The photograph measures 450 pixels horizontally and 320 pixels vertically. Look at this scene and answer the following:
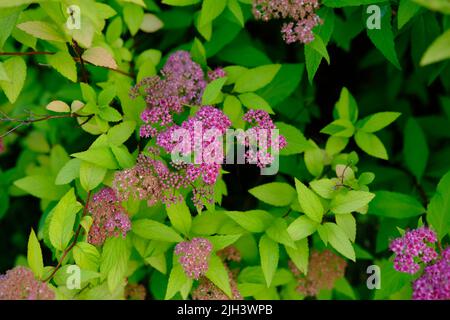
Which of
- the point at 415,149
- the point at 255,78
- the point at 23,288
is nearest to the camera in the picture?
the point at 23,288

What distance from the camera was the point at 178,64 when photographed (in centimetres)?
203

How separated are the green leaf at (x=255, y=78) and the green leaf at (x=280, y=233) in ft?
1.91

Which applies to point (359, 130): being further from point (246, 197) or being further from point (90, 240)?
point (90, 240)

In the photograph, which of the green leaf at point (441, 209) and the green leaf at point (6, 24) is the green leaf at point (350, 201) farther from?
the green leaf at point (6, 24)

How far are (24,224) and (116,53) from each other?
74.4 inches

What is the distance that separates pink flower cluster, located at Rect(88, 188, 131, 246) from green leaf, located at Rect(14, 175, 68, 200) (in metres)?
0.39

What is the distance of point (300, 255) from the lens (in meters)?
1.92

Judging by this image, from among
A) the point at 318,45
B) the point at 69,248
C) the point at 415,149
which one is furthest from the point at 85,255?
the point at 415,149

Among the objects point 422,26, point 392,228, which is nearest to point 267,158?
point 392,228

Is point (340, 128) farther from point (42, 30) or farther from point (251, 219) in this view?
point (42, 30)

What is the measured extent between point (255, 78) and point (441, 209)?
0.92m

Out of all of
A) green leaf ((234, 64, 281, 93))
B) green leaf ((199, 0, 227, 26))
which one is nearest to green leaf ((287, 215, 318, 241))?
green leaf ((234, 64, 281, 93))

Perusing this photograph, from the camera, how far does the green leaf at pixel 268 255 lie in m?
1.85

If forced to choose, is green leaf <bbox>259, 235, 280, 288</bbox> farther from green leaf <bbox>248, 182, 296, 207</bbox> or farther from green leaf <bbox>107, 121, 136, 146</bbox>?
green leaf <bbox>107, 121, 136, 146</bbox>
